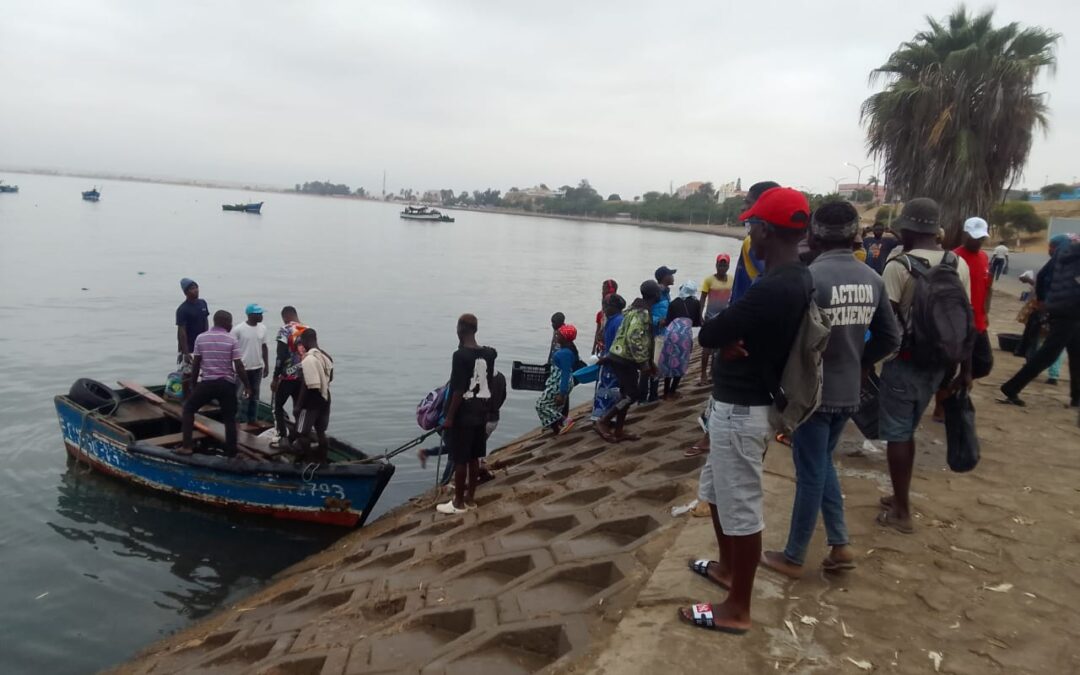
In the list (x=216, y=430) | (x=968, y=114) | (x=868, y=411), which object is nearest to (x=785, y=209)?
(x=868, y=411)

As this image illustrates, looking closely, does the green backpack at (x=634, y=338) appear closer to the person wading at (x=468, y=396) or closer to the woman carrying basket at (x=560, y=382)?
the woman carrying basket at (x=560, y=382)

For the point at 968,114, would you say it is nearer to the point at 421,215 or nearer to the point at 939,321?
the point at 939,321

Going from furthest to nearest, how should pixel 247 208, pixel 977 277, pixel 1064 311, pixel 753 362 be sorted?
pixel 247 208 < pixel 1064 311 < pixel 977 277 < pixel 753 362

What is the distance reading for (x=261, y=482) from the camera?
9078 mm

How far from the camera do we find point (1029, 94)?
725 inches

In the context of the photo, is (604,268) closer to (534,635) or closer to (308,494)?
(308,494)

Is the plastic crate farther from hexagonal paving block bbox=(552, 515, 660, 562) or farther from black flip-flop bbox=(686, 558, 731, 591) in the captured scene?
black flip-flop bbox=(686, 558, 731, 591)

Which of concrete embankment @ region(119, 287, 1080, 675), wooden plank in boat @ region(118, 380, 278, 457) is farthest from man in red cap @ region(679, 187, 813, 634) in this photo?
wooden plank in boat @ region(118, 380, 278, 457)

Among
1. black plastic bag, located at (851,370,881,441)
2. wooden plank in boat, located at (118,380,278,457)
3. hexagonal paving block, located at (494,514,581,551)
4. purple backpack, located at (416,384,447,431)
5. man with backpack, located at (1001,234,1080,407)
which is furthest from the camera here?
wooden plank in boat, located at (118,380,278,457)

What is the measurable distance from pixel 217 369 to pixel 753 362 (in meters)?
7.37

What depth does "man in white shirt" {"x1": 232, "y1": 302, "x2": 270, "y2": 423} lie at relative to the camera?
420 inches

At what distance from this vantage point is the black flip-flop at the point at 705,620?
3.45 metres

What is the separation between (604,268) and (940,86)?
36.7 meters

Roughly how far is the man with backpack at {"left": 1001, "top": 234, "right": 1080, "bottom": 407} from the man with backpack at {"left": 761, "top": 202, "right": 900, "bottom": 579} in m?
4.90
